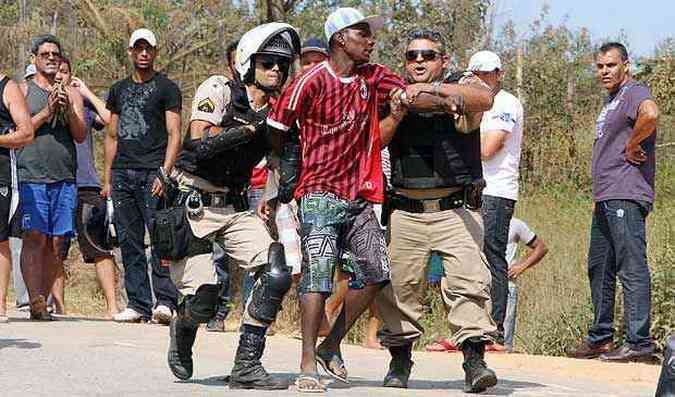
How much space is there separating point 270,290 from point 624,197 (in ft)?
13.2

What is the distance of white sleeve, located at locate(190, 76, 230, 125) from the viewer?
8.43 meters

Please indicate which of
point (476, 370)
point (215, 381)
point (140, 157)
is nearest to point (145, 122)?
point (140, 157)

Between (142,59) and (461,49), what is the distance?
12164 millimetres

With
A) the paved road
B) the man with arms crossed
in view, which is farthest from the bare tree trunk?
the man with arms crossed

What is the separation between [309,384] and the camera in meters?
7.75

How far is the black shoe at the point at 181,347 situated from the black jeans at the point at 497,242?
355 cm

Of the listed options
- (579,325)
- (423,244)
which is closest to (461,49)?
(579,325)

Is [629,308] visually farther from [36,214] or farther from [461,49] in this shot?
[461,49]

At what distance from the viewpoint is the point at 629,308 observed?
35.9 feet

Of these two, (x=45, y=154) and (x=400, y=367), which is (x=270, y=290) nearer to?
(x=400, y=367)

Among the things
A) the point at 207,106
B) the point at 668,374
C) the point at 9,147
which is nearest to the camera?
the point at 668,374

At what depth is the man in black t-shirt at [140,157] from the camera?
1210cm

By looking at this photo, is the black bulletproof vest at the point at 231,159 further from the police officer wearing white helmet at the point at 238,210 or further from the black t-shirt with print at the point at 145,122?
the black t-shirt with print at the point at 145,122

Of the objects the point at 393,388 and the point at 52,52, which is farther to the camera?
the point at 52,52
